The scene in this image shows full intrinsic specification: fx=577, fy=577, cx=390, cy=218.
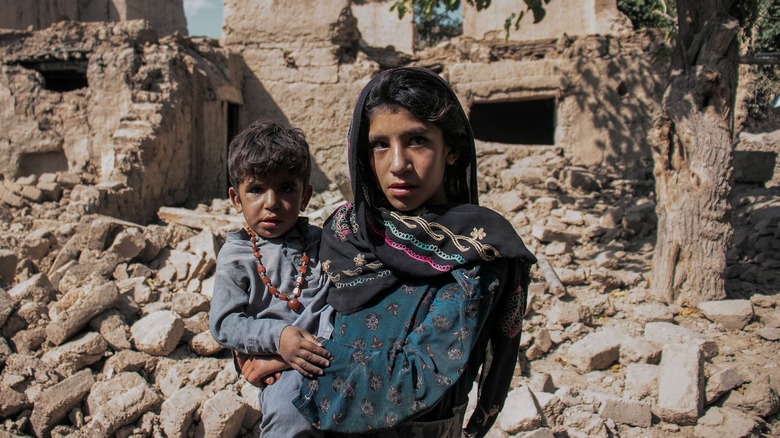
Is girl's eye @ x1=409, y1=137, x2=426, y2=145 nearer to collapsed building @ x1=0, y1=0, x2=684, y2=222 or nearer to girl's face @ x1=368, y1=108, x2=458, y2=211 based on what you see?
girl's face @ x1=368, y1=108, x2=458, y2=211

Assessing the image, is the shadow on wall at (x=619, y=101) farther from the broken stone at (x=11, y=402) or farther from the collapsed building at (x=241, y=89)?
the broken stone at (x=11, y=402)

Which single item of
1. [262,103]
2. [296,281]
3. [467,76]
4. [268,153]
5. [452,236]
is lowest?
[296,281]

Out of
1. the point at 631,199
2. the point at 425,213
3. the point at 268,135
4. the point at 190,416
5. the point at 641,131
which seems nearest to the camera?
the point at 425,213

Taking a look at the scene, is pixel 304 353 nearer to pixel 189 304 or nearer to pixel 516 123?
pixel 189 304

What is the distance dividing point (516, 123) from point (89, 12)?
31.9ft

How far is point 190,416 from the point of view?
2.92m

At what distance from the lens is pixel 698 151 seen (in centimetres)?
435

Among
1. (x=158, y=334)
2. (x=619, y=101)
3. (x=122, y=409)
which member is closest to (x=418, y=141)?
(x=122, y=409)

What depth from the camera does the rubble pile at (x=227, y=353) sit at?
119 inches

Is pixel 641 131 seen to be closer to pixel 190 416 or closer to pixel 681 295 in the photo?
pixel 681 295

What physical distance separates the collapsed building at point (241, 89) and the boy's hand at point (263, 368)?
17.4 ft

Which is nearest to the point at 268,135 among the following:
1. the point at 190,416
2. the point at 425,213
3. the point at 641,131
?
the point at 425,213

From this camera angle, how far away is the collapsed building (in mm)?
6980

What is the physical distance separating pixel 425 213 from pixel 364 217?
0.14 meters
